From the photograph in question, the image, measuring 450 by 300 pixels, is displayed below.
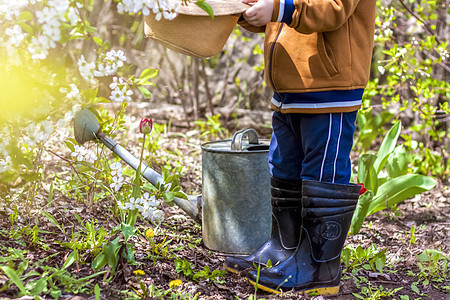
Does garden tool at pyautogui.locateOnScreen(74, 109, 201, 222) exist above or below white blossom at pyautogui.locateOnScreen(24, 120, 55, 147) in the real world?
below

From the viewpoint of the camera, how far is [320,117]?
1863 millimetres

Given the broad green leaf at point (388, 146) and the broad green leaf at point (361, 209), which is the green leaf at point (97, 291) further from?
the broad green leaf at point (388, 146)

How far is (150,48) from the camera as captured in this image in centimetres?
446

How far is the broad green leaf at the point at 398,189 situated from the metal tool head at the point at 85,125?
56.9 inches

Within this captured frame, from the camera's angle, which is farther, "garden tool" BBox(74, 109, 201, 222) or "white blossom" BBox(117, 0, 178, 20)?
"garden tool" BBox(74, 109, 201, 222)

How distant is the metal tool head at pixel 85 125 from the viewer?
2.12 meters

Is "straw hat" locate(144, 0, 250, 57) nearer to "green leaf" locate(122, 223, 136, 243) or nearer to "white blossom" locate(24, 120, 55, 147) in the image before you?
"white blossom" locate(24, 120, 55, 147)

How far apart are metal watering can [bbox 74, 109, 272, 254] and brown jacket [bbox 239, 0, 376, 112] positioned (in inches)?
18.7

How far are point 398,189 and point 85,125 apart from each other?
1.60m

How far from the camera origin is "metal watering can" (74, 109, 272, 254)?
2.28 meters

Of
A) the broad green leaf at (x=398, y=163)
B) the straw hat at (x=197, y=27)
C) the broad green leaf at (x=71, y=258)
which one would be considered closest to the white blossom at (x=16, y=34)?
the straw hat at (x=197, y=27)

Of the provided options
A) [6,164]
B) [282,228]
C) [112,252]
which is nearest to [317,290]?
[282,228]

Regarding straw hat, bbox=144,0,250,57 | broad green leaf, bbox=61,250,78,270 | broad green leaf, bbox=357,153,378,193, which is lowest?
broad green leaf, bbox=357,153,378,193

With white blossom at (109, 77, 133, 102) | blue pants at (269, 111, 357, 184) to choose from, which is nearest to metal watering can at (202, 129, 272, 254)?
blue pants at (269, 111, 357, 184)
